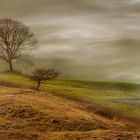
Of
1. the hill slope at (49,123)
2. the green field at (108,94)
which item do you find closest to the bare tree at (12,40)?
the green field at (108,94)

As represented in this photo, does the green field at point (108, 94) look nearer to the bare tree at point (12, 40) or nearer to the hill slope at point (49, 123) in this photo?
the hill slope at point (49, 123)

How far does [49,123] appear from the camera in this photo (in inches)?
2019

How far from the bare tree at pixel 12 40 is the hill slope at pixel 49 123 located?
55355mm

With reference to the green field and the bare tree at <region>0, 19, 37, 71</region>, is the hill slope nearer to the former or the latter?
the green field

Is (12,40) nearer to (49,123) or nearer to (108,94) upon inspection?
(108,94)

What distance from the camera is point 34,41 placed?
124250 millimetres

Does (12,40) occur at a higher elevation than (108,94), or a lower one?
higher

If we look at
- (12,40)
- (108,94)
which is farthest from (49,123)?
(12,40)

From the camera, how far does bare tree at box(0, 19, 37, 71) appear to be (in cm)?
11881

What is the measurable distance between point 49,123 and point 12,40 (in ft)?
230

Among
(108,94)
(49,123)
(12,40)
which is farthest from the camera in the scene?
(12,40)

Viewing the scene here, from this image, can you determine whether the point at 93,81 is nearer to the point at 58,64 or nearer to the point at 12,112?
the point at 58,64

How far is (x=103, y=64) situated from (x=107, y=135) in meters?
80.1

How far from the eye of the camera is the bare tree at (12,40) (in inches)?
4678
